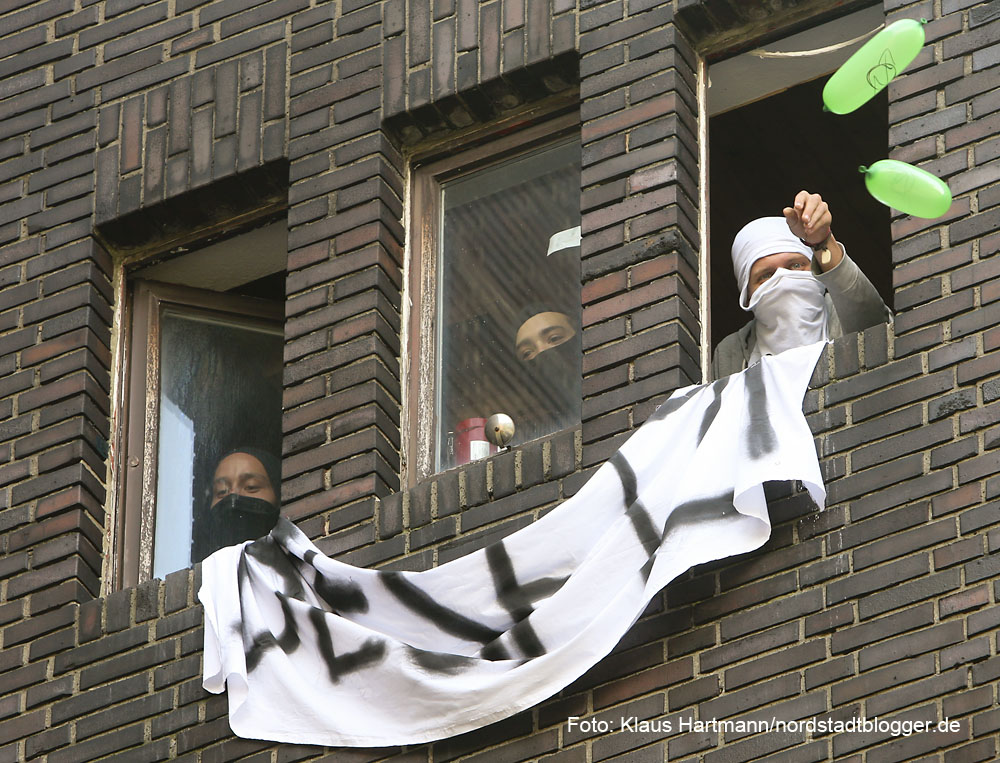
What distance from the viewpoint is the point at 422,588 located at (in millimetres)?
9398

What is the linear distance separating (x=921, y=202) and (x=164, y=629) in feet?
10.7

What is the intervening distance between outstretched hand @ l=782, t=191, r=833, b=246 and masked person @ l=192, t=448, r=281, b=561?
2.71 m

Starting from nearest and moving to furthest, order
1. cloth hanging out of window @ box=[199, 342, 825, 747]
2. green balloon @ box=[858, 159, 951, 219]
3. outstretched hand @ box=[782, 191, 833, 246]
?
green balloon @ box=[858, 159, 951, 219], cloth hanging out of window @ box=[199, 342, 825, 747], outstretched hand @ box=[782, 191, 833, 246]

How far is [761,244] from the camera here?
32.3ft

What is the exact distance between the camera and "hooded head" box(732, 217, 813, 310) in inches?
388

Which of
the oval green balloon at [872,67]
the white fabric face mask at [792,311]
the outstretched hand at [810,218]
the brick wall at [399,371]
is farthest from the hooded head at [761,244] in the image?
the oval green balloon at [872,67]

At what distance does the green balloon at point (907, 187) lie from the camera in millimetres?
8609

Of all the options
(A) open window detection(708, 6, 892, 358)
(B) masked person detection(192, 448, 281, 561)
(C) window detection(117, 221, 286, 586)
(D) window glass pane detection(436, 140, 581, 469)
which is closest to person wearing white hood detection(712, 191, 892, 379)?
(D) window glass pane detection(436, 140, 581, 469)

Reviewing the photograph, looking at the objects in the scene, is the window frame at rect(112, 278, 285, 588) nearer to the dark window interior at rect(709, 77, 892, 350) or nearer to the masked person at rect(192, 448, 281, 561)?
the masked person at rect(192, 448, 281, 561)

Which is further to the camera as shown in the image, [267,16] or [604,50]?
[267,16]

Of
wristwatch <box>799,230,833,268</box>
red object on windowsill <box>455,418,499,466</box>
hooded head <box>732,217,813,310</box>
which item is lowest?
red object on windowsill <box>455,418,499,466</box>

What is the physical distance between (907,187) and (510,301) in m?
2.10

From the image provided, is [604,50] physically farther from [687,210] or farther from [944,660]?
[944,660]

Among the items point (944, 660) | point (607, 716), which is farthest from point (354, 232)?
point (944, 660)
